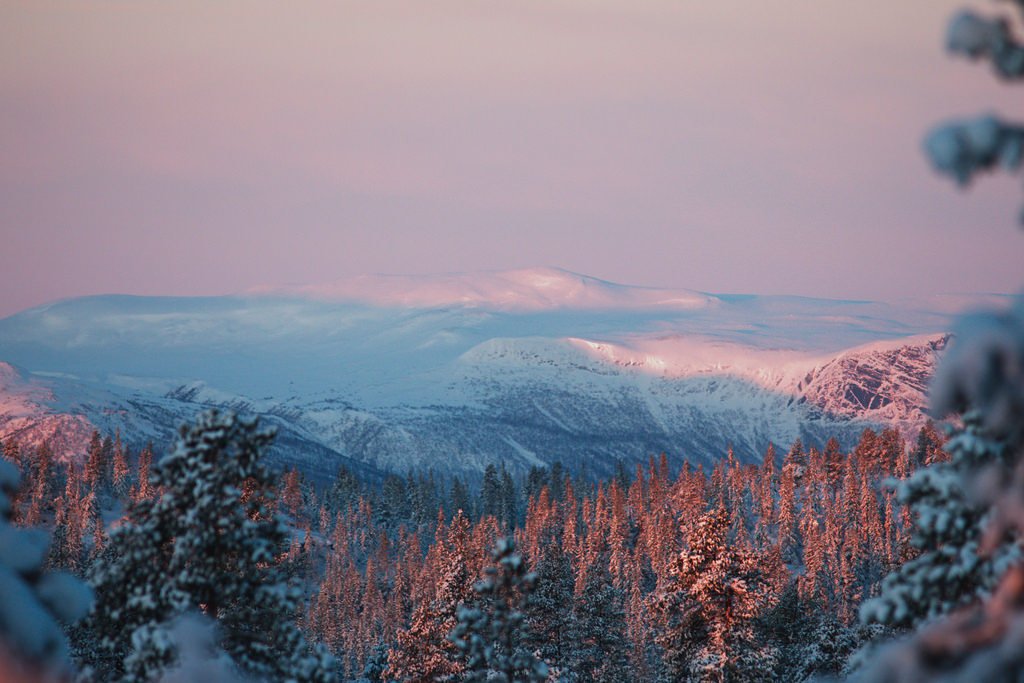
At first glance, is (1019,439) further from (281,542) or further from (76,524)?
(76,524)

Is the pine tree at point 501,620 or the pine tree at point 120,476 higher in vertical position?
the pine tree at point 501,620

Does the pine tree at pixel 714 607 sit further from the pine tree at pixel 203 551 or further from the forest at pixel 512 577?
the pine tree at pixel 203 551

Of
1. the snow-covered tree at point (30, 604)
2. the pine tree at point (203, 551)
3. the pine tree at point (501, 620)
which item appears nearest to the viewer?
the snow-covered tree at point (30, 604)

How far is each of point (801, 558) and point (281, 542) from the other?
114 m

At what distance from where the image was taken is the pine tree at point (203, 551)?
1684cm

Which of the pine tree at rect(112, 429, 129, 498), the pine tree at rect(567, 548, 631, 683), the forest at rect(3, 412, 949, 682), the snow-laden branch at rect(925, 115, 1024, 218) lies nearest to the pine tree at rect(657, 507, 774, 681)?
the forest at rect(3, 412, 949, 682)

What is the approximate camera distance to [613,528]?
131500 millimetres

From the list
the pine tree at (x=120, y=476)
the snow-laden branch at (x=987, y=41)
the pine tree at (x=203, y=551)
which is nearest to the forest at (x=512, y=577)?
the pine tree at (x=203, y=551)

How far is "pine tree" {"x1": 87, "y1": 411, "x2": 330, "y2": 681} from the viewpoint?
663 inches

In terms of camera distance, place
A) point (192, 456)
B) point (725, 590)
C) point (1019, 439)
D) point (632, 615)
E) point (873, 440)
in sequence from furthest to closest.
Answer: point (873, 440) < point (632, 615) < point (725, 590) < point (192, 456) < point (1019, 439)

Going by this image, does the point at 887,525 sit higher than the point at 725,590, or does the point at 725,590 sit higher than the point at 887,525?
the point at 725,590

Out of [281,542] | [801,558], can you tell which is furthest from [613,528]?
[281,542]

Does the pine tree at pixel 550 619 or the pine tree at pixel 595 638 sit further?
the pine tree at pixel 595 638

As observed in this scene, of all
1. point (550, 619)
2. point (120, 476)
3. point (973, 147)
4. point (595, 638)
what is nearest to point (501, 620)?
point (550, 619)
